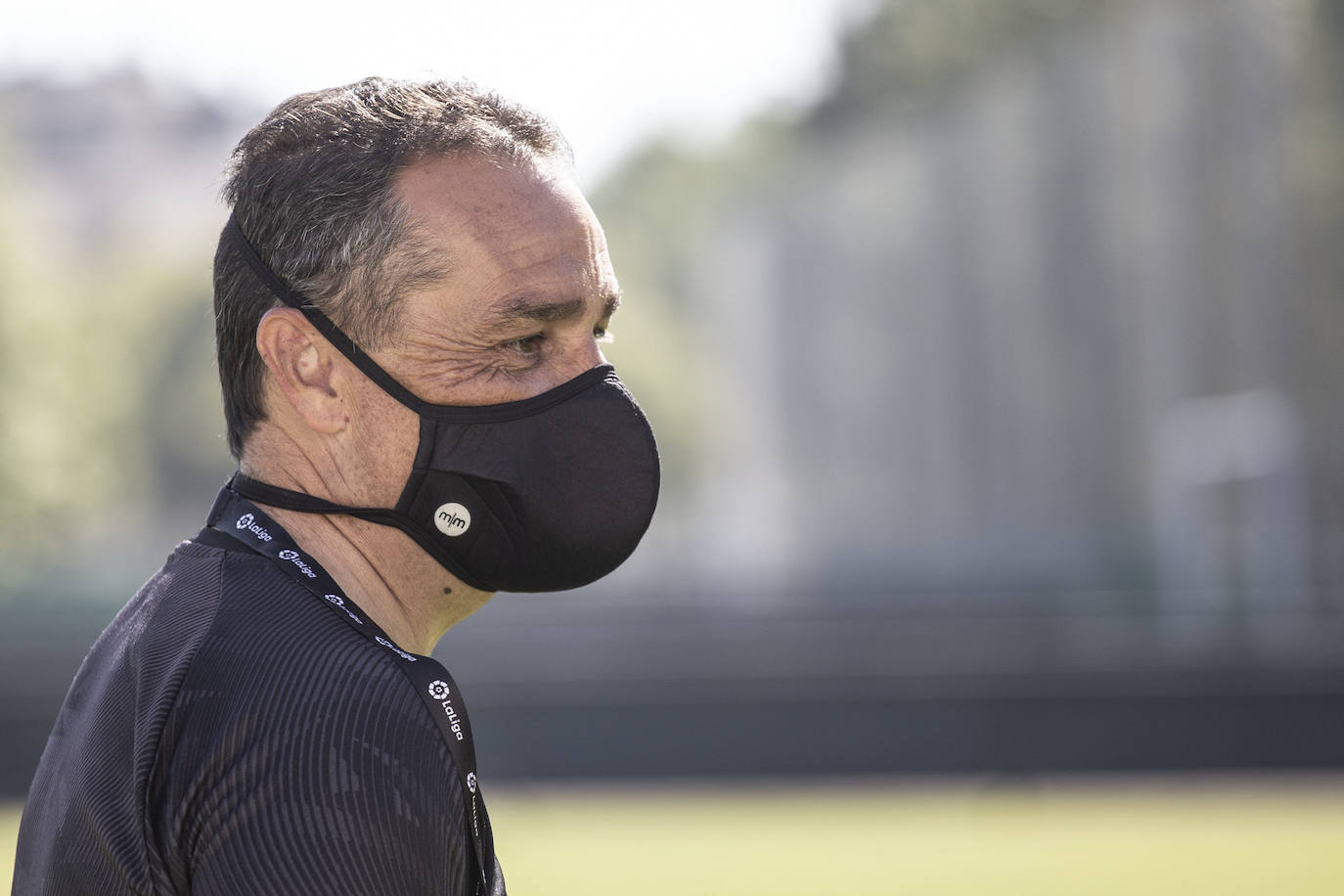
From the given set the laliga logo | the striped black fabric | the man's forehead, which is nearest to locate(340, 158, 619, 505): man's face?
the man's forehead

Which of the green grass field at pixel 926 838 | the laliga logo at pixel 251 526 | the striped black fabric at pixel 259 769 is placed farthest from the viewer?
the green grass field at pixel 926 838

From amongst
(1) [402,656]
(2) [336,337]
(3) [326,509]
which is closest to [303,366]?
(2) [336,337]

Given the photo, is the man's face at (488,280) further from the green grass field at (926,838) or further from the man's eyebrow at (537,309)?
the green grass field at (926,838)

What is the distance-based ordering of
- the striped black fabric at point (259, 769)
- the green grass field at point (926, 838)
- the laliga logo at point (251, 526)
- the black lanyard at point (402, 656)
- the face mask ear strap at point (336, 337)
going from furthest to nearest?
the green grass field at point (926, 838) → the face mask ear strap at point (336, 337) → the laliga logo at point (251, 526) → the black lanyard at point (402, 656) → the striped black fabric at point (259, 769)

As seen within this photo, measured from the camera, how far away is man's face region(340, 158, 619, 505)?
6.56ft

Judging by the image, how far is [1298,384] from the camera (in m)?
27.0

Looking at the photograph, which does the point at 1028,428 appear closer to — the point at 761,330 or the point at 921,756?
the point at 761,330

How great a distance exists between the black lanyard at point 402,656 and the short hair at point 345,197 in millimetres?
208

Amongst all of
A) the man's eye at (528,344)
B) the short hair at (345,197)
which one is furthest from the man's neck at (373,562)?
the man's eye at (528,344)

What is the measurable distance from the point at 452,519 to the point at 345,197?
1.48 ft

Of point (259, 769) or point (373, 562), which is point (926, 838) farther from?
point (259, 769)

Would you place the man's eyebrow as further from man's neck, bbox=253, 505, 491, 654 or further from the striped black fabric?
the striped black fabric

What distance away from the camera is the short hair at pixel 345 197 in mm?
1990

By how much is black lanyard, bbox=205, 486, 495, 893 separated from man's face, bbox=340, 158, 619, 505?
0.17 m
